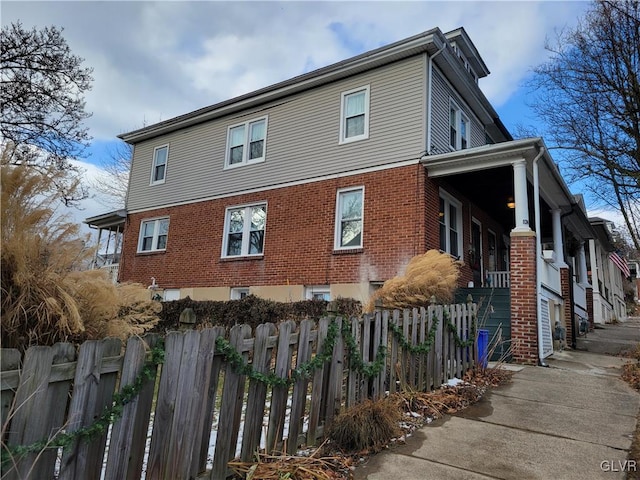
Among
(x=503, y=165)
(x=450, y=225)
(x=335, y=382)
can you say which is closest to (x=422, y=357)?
(x=335, y=382)

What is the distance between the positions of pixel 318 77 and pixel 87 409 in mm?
11079

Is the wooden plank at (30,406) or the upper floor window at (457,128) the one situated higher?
the upper floor window at (457,128)

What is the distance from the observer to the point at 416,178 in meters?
9.73

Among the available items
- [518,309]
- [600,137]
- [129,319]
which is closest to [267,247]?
[518,309]

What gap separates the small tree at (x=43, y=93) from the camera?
1356 centimetres

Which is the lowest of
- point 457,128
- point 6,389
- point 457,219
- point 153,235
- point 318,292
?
point 6,389

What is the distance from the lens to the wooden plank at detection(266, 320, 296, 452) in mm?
3014

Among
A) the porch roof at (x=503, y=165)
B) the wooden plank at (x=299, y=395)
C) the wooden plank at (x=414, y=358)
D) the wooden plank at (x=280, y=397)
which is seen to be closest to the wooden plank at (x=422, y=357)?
the wooden plank at (x=414, y=358)

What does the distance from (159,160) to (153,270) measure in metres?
4.37

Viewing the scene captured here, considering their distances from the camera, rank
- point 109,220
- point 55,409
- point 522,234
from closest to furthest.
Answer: point 55,409 < point 522,234 < point 109,220

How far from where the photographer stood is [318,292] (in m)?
10.8

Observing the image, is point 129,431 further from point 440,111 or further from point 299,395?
point 440,111

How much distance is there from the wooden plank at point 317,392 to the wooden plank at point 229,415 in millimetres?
797

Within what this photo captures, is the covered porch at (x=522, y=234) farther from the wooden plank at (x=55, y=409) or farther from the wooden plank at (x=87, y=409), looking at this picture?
the wooden plank at (x=55, y=409)
